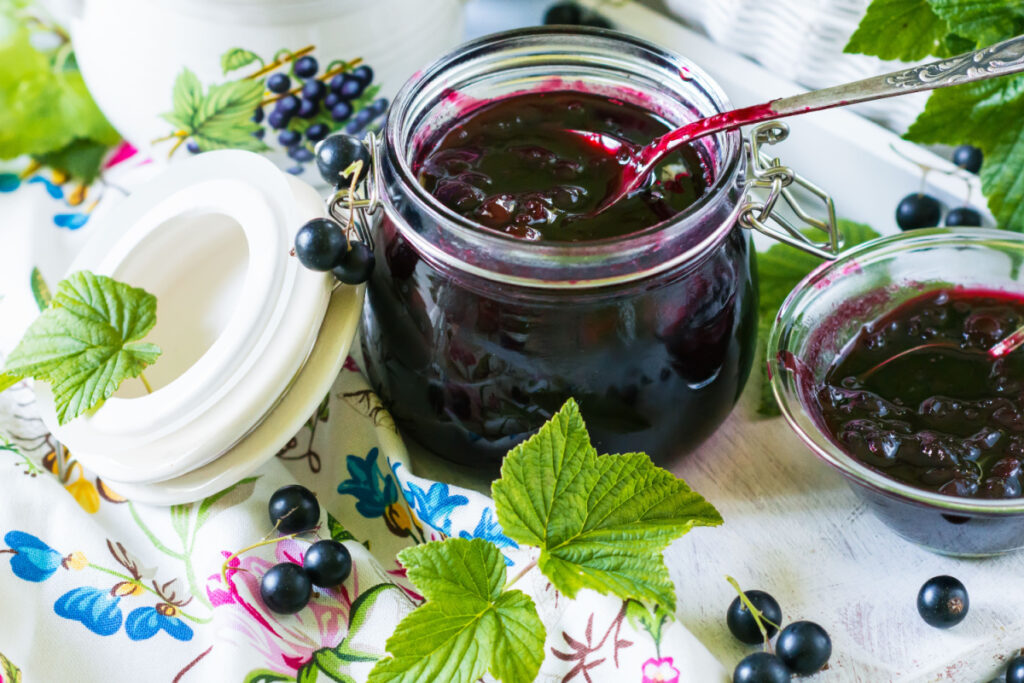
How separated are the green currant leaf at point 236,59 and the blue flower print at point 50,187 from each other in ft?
1.07

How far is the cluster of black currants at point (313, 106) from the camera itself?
1138 mm

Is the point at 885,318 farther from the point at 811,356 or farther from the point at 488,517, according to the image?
the point at 488,517

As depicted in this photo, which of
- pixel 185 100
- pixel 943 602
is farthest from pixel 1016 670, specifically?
pixel 185 100

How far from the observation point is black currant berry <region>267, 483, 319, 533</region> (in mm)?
894

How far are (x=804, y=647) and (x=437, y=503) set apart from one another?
1.05ft

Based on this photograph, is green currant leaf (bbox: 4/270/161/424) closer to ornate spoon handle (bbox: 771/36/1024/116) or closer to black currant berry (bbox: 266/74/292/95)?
black currant berry (bbox: 266/74/292/95)

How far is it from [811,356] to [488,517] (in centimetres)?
31

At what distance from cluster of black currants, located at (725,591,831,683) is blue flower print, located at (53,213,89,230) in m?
0.88

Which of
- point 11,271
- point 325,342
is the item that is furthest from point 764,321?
point 11,271

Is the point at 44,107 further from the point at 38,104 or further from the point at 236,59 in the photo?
the point at 236,59

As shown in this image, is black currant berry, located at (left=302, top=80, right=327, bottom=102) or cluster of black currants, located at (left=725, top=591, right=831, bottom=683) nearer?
cluster of black currants, located at (left=725, top=591, right=831, bottom=683)

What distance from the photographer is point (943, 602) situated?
0.82 meters

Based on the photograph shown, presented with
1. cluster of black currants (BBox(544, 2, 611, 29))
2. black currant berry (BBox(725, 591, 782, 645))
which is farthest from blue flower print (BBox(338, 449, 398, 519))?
cluster of black currants (BBox(544, 2, 611, 29))

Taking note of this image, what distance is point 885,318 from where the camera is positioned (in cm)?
92
